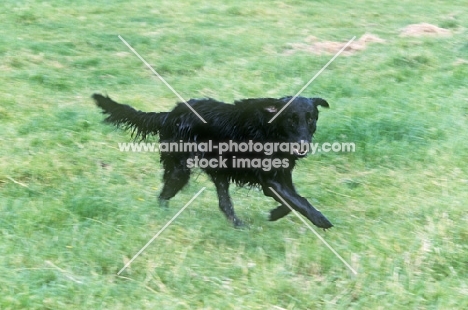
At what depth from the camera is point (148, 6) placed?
15.1 metres

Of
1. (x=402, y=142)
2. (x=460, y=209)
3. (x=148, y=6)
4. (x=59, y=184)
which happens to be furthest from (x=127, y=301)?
(x=148, y=6)

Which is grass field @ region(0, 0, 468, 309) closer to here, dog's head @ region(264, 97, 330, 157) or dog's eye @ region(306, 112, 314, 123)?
dog's head @ region(264, 97, 330, 157)

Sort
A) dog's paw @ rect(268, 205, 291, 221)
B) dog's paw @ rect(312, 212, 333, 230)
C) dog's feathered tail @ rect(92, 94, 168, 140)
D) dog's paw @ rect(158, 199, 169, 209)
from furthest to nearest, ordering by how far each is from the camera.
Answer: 1. dog's feathered tail @ rect(92, 94, 168, 140)
2. dog's paw @ rect(158, 199, 169, 209)
3. dog's paw @ rect(268, 205, 291, 221)
4. dog's paw @ rect(312, 212, 333, 230)

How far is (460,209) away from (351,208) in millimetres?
857

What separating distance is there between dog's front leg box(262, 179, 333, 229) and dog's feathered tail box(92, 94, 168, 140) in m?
1.12

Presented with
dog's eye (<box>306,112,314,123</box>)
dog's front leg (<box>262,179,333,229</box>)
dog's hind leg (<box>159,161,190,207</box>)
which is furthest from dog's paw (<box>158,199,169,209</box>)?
dog's eye (<box>306,112,314,123</box>)

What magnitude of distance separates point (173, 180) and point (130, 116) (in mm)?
666

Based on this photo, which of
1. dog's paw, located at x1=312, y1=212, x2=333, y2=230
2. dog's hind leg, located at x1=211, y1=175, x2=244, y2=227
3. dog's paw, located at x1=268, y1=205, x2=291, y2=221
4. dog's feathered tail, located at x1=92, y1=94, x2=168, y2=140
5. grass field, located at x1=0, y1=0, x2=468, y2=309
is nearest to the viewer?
grass field, located at x1=0, y1=0, x2=468, y2=309

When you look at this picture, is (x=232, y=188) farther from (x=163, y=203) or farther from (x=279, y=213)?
(x=279, y=213)

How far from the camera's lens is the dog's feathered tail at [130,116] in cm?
522

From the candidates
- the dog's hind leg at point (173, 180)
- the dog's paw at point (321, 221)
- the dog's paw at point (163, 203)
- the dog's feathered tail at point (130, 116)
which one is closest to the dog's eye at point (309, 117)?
the dog's paw at point (321, 221)

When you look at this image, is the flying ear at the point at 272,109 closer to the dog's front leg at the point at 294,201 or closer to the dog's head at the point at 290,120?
the dog's head at the point at 290,120

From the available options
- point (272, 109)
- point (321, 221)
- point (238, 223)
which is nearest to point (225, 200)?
point (238, 223)

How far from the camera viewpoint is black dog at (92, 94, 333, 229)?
470cm
